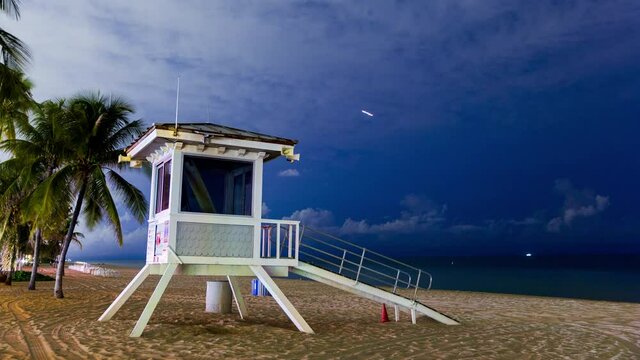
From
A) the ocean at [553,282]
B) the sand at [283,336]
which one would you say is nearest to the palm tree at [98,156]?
the sand at [283,336]

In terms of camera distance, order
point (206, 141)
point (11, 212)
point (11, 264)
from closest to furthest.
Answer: point (206, 141) < point (11, 212) < point (11, 264)

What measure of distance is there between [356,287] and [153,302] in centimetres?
462

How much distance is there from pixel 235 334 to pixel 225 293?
3606mm

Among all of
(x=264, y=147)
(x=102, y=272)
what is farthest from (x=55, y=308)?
(x=102, y=272)

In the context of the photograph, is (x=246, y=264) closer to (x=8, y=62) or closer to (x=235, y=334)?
(x=235, y=334)

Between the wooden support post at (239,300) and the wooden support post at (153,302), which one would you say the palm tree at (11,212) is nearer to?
the wooden support post at (239,300)

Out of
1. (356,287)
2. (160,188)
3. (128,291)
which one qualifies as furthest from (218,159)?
(356,287)

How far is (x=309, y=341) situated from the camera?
10.3 metres

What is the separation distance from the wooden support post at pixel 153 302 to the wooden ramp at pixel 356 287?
2.73 m

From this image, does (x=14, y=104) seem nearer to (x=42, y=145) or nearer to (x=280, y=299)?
(x=42, y=145)

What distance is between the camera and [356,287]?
41.0 ft

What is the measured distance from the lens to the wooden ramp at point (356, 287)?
12.1 meters

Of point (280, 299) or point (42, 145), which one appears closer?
point (280, 299)

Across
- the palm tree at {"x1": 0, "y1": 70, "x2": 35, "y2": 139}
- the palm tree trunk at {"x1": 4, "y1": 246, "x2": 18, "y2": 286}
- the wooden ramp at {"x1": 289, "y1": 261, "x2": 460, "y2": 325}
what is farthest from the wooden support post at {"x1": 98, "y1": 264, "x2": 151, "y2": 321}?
the palm tree trunk at {"x1": 4, "y1": 246, "x2": 18, "y2": 286}
